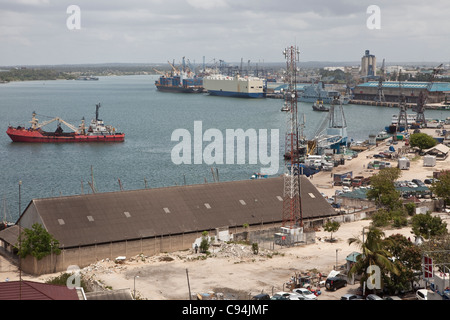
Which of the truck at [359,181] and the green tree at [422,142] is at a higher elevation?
the green tree at [422,142]

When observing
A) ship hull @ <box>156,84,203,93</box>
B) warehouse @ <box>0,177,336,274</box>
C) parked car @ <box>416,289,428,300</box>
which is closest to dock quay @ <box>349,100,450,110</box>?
ship hull @ <box>156,84,203,93</box>

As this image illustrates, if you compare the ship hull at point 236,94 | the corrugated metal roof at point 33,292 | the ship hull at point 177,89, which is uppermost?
the ship hull at point 177,89

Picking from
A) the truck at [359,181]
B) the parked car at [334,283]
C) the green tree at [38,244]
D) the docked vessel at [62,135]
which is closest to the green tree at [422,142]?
the truck at [359,181]

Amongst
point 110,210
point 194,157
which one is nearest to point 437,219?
point 110,210

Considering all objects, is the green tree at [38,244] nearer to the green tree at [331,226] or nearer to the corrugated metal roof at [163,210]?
the corrugated metal roof at [163,210]

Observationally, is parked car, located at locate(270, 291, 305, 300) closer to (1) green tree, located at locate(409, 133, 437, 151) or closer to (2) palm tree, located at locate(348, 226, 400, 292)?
(2) palm tree, located at locate(348, 226, 400, 292)

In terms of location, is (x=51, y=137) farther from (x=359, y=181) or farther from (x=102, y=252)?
(x=102, y=252)

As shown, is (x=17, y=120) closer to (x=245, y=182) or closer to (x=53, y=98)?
(x=53, y=98)
